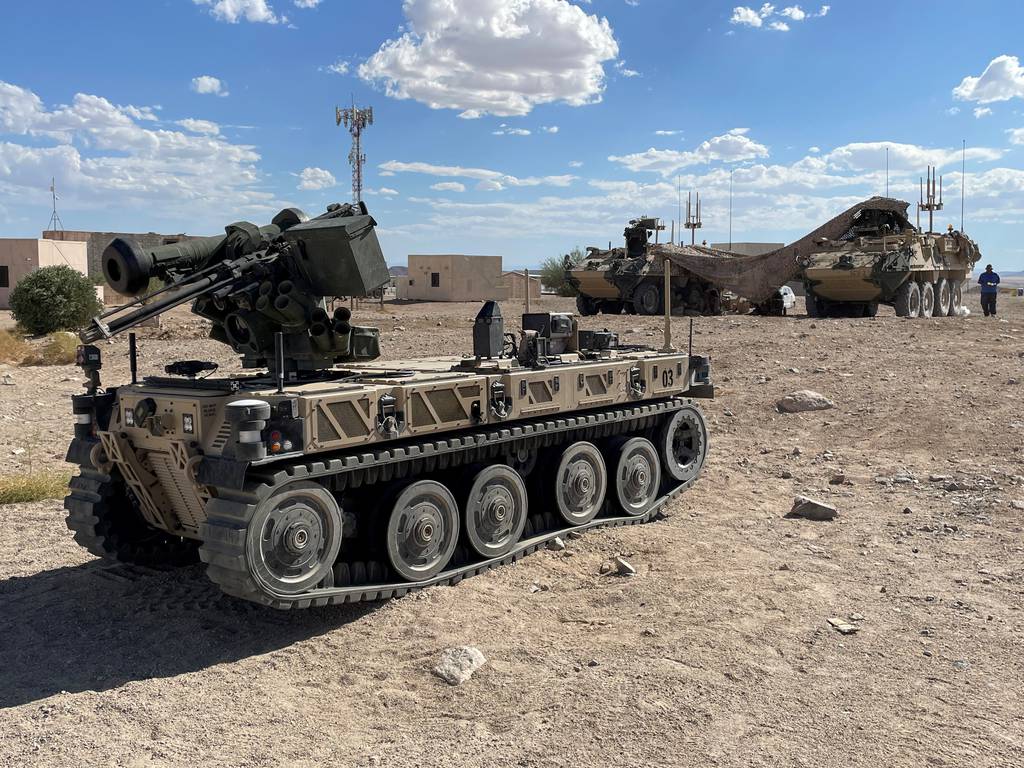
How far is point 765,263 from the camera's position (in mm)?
25969

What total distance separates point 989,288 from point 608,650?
24619mm

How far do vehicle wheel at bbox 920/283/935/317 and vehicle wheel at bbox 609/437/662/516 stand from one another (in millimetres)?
17812

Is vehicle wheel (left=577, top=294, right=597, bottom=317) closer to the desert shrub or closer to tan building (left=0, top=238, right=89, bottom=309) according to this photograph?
tan building (left=0, top=238, right=89, bottom=309)

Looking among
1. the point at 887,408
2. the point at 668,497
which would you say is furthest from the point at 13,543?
the point at 887,408

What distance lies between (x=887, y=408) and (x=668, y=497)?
5.26 m

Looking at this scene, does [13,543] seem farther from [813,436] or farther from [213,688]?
[813,436]

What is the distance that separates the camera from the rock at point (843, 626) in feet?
20.4

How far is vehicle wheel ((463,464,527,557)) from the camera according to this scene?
7.53 metres

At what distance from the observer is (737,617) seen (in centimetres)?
647

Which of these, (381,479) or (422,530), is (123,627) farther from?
(422,530)

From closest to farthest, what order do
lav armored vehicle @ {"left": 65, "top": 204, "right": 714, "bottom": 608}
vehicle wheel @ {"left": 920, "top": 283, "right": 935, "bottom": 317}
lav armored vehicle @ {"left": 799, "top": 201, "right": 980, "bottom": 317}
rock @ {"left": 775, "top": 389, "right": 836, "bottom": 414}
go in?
lav armored vehicle @ {"left": 65, "top": 204, "right": 714, "bottom": 608}
rock @ {"left": 775, "top": 389, "right": 836, "bottom": 414}
lav armored vehicle @ {"left": 799, "top": 201, "right": 980, "bottom": 317}
vehicle wheel @ {"left": 920, "top": 283, "right": 935, "bottom": 317}

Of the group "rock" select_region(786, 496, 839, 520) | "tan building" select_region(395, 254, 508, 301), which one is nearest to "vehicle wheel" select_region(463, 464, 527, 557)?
"rock" select_region(786, 496, 839, 520)

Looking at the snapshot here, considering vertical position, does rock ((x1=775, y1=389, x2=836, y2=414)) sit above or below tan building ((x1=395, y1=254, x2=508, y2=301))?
below

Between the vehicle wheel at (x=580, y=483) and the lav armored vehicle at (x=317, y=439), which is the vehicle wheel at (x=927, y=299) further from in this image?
the vehicle wheel at (x=580, y=483)
